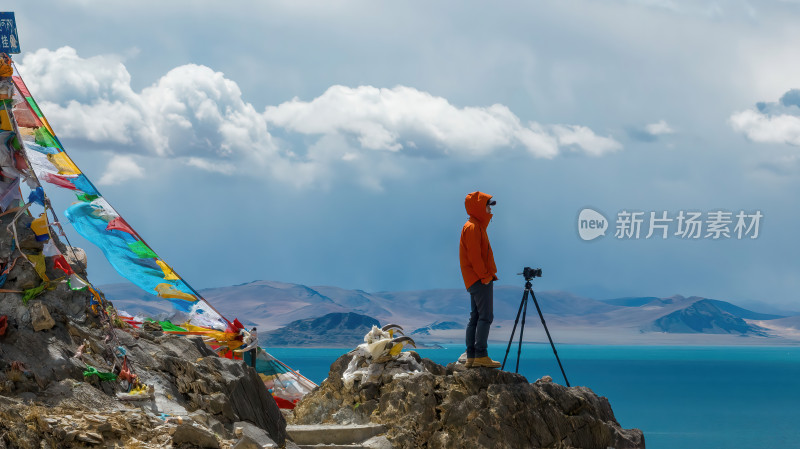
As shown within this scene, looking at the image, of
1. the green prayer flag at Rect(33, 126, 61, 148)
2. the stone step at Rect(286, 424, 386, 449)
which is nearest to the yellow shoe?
the stone step at Rect(286, 424, 386, 449)

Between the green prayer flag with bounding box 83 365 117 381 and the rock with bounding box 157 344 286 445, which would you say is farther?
the rock with bounding box 157 344 286 445

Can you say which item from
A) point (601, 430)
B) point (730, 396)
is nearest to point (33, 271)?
point (601, 430)

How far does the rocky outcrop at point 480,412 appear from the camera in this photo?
10539 millimetres

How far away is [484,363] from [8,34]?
706 centimetres

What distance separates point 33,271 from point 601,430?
23.5 ft

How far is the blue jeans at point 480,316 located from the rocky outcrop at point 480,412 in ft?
1.00

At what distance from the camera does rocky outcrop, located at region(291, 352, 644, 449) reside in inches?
415

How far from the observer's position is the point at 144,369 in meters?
9.50

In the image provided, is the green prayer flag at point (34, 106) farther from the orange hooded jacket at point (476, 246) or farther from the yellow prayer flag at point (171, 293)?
the orange hooded jacket at point (476, 246)

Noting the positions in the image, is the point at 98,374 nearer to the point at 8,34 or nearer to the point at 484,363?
the point at 8,34

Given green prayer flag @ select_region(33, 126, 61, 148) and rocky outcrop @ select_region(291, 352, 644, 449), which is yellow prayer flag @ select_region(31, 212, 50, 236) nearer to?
rocky outcrop @ select_region(291, 352, 644, 449)

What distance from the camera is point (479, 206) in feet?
35.0

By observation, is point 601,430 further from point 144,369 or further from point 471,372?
point 144,369

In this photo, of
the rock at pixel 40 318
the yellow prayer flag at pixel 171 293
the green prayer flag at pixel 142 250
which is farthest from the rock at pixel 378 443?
the green prayer flag at pixel 142 250
